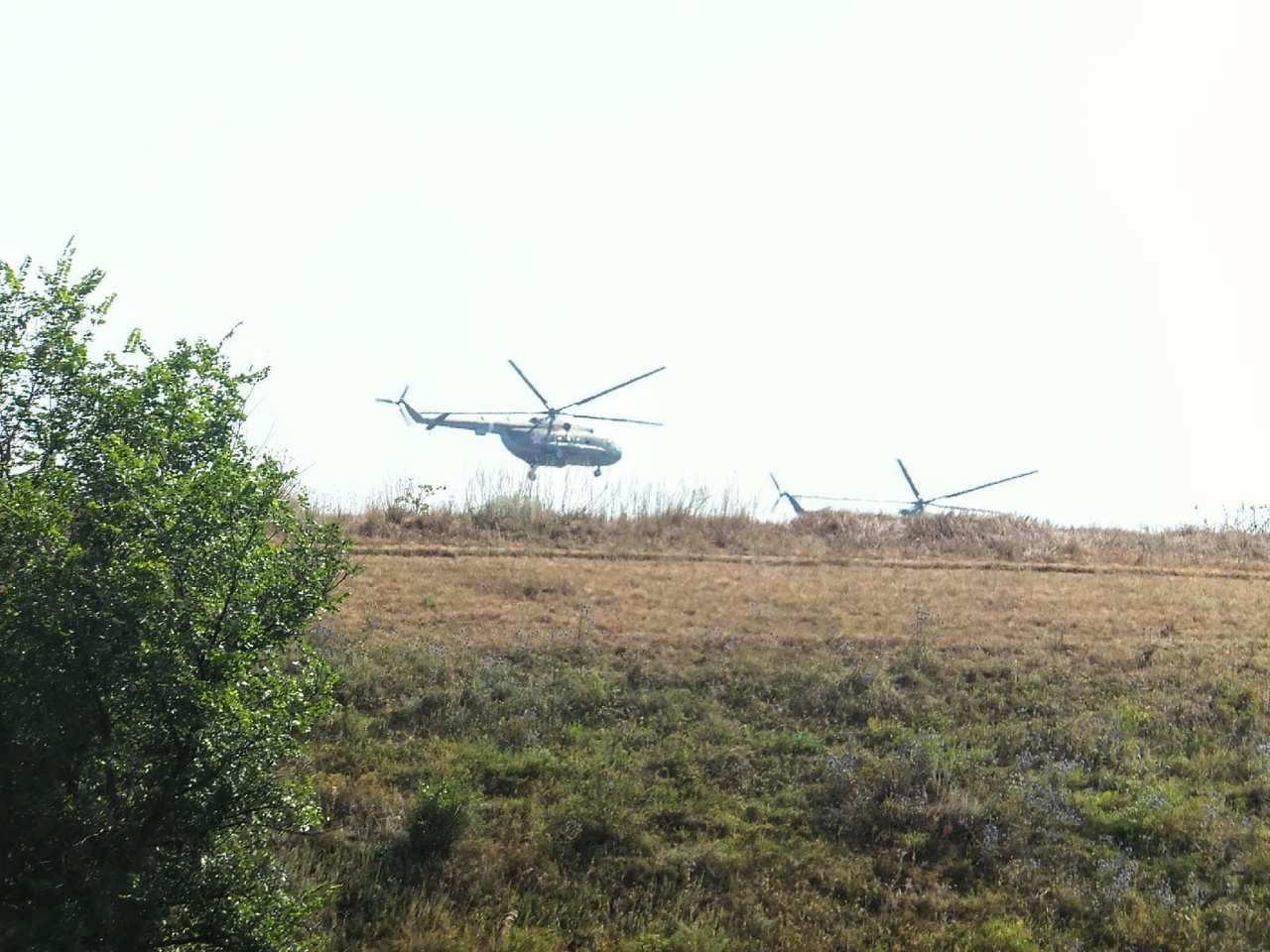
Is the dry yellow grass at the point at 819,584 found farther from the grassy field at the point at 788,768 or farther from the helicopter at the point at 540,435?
the helicopter at the point at 540,435

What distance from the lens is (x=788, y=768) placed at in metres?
15.3

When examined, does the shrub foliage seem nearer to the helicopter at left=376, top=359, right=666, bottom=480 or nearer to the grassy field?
the grassy field

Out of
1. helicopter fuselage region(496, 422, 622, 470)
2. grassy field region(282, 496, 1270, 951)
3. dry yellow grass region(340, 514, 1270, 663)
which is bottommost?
grassy field region(282, 496, 1270, 951)

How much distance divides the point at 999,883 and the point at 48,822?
988 centimetres

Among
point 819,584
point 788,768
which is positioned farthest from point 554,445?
point 788,768

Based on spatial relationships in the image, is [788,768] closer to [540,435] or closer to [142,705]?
[142,705]

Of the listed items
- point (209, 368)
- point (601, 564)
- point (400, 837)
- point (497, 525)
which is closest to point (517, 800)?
point (400, 837)

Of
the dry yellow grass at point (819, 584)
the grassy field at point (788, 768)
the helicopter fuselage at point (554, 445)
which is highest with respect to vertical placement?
the helicopter fuselage at point (554, 445)

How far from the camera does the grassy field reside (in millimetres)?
12234

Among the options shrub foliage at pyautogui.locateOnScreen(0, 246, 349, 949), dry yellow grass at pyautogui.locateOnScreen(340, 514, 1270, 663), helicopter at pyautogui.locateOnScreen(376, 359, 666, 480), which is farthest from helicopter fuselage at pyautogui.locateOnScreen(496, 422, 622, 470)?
shrub foliage at pyautogui.locateOnScreen(0, 246, 349, 949)

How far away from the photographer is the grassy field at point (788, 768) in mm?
12234

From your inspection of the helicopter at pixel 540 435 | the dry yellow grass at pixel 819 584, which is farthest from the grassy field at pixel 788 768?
the helicopter at pixel 540 435

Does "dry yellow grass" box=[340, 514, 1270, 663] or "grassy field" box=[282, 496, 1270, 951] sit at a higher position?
"dry yellow grass" box=[340, 514, 1270, 663]

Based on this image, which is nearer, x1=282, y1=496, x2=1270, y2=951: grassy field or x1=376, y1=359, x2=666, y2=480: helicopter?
x1=282, y1=496, x2=1270, y2=951: grassy field
